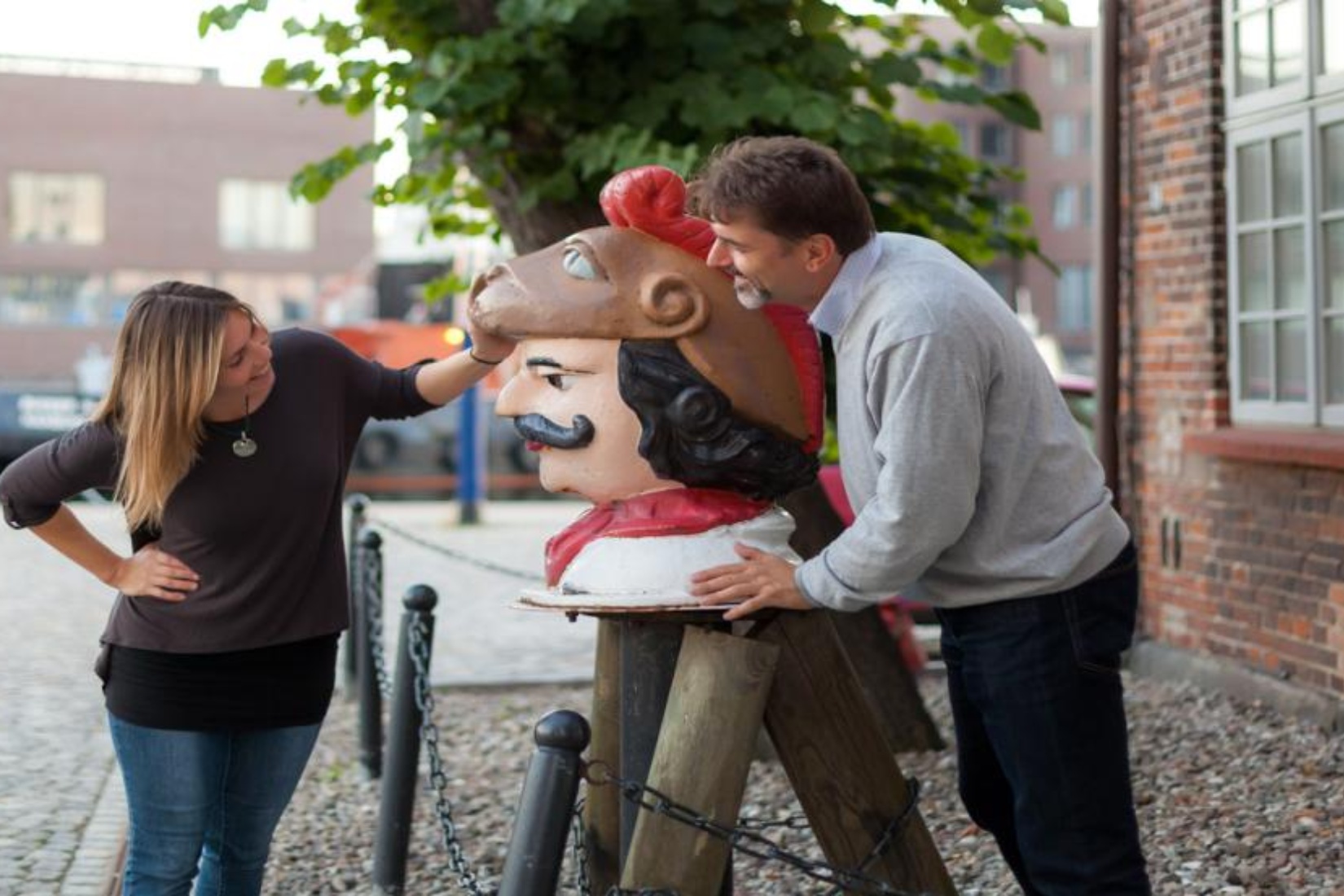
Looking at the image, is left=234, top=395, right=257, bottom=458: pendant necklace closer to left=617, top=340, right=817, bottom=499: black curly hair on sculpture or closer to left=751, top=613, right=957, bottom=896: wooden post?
left=617, top=340, right=817, bottom=499: black curly hair on sculpture

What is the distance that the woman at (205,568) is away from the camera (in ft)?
12.7

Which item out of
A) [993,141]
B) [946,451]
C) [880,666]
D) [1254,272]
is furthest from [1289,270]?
[993,141]

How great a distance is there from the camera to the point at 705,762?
140 inches

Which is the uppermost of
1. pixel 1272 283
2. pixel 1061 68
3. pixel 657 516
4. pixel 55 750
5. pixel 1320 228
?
pixel 1061 68

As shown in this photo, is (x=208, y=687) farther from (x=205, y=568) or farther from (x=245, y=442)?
(x=245, y=442)

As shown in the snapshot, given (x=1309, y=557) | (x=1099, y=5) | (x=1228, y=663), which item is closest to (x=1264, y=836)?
(x=1309, y=557)

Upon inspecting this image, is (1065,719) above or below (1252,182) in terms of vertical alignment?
below

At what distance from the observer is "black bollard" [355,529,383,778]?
287 inches

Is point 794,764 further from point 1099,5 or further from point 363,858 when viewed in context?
point 1099,5

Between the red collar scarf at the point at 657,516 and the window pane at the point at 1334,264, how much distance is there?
15.4ft

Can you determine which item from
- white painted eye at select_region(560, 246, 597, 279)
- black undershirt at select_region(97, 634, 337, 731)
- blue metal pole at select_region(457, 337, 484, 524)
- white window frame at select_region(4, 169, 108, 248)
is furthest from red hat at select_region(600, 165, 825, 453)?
white window frame at select_region(4, 169, 108, 248)

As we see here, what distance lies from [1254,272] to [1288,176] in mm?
446

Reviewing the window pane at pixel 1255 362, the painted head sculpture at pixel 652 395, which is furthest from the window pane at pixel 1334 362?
the painted head sculpture at pixel 652 395

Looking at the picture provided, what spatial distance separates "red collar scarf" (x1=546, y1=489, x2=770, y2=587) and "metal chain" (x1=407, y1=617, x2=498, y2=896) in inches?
26.8
